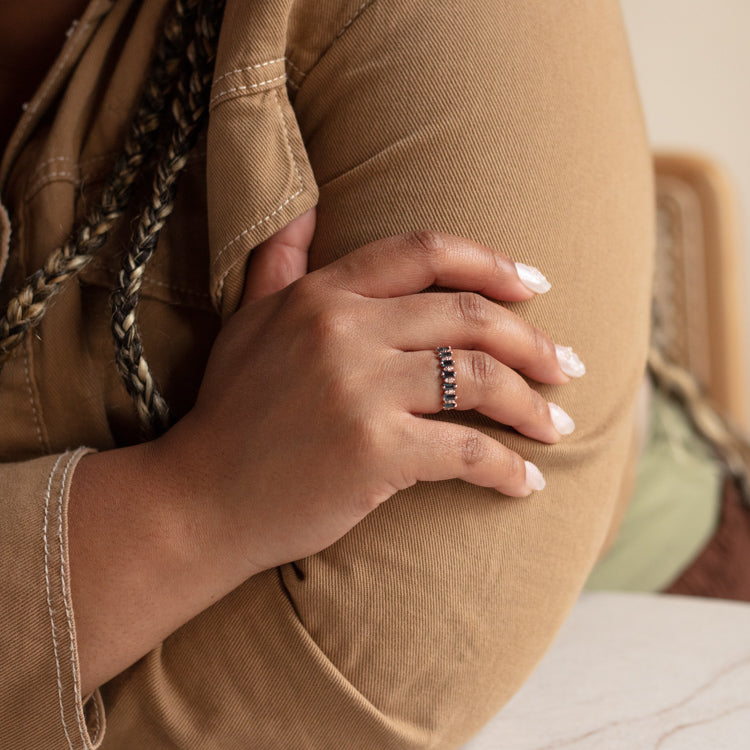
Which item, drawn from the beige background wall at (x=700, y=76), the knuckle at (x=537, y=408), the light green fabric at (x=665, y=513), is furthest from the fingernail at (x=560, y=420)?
the beige background wall at (x=700, y=76)

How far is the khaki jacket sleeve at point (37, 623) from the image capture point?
1.42 feet

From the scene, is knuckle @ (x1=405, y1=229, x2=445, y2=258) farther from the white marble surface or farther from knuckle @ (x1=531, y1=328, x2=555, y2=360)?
the white marble surface

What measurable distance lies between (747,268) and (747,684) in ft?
4.32

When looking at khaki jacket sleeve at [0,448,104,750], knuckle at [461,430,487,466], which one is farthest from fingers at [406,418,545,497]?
khaki jacket sleeve at [0,448,104,750]

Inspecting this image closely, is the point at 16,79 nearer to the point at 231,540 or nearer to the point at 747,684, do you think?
the point at 231,540

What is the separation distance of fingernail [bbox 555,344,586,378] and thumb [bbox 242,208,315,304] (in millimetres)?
181

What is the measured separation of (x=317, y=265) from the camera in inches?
19.3

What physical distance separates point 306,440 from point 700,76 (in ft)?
5.28

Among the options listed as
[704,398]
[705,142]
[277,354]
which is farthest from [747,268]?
[277,354]

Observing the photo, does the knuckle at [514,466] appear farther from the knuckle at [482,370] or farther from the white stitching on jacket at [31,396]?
the white stitching on jacket at [31,396]

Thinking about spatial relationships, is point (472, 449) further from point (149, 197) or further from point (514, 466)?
point (149, 197)

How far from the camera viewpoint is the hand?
1.37ft

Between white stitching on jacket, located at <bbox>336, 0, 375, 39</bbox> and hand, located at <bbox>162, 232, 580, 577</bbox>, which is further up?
white stitching on jacket, located at <bbox>336, 0, 375, 39</bbox>

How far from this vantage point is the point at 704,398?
3.94 feet
